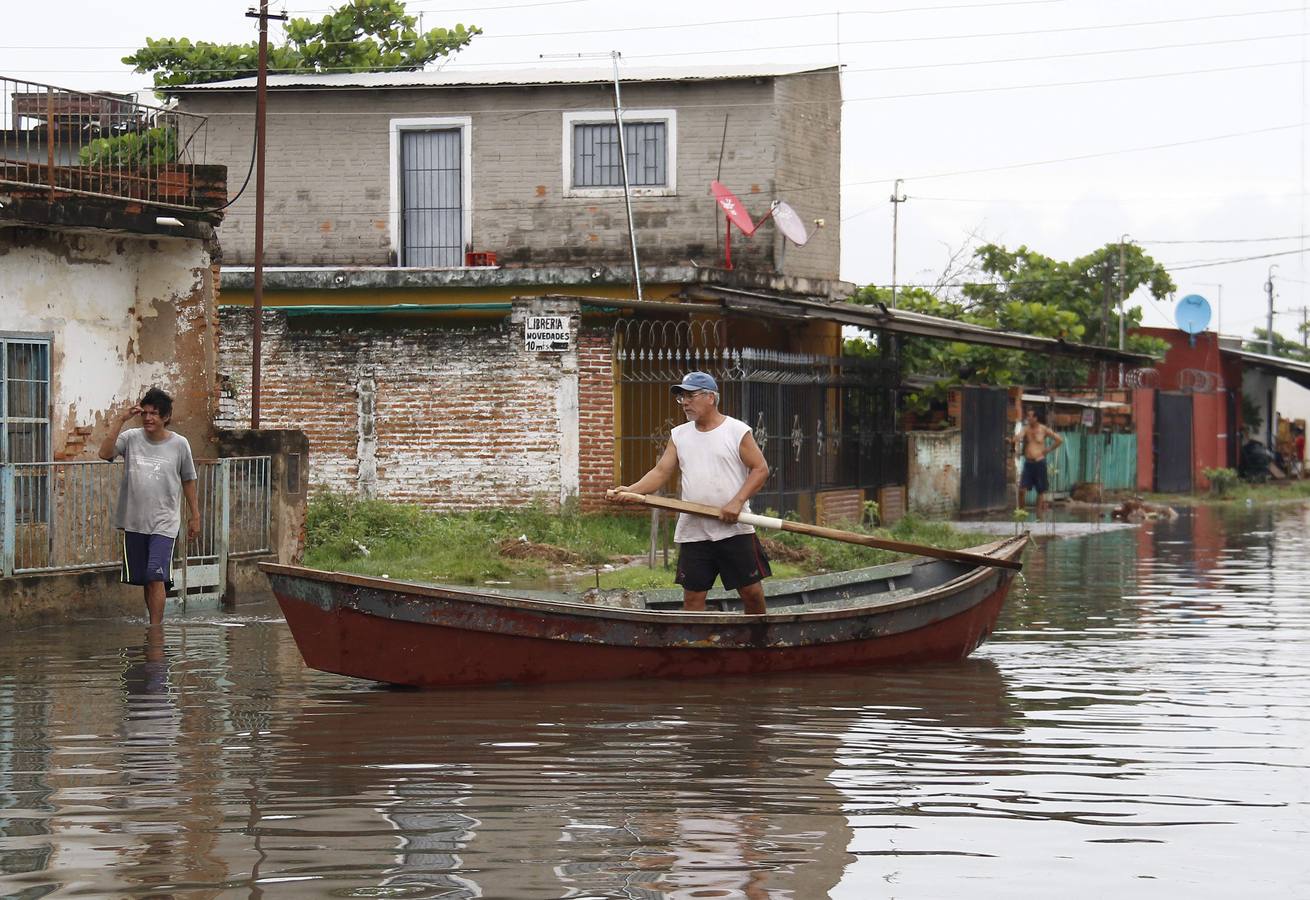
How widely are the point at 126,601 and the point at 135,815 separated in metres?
7.95

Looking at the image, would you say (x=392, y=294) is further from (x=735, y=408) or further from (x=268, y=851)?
(x=268, y=851)

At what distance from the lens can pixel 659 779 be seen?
8.23 m

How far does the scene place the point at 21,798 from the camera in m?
7.60

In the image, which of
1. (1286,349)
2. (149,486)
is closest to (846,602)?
(149,486)

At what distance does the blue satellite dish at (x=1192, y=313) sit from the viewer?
143ft

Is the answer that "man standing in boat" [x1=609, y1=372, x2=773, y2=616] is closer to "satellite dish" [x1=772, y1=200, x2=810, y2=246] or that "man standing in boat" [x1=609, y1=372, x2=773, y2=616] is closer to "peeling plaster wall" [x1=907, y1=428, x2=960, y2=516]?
"satellite dish" [x1=772, y1=200, x2=810, y2=246]

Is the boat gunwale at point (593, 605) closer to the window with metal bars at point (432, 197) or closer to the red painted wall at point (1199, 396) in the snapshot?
the window with metal bars at point (432, 197)

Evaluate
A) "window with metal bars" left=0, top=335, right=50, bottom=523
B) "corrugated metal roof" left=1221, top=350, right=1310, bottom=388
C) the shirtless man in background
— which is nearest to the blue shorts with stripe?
"window with metal bars" left=0, top=335, right=50, bottom=523

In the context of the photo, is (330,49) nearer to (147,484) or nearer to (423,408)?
(423,408)

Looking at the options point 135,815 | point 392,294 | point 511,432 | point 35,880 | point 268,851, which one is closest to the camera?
point 35,880

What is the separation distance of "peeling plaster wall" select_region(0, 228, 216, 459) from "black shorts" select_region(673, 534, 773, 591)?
6.37 metres

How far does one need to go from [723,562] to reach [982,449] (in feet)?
64.7

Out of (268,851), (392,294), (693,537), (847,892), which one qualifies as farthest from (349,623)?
(392,294)

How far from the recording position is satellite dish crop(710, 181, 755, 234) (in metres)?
22.9
